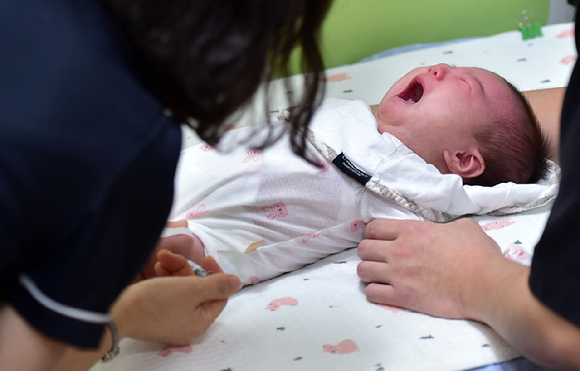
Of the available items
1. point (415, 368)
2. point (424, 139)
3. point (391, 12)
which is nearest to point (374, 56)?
point (391, 12)

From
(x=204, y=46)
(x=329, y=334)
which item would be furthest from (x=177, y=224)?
(x=204, y=46)

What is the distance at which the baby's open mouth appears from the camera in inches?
46.6

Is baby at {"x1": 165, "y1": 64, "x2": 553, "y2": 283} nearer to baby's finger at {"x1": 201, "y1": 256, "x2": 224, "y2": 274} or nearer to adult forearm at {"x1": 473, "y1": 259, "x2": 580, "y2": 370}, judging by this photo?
baby's finger at {"x1": 201, "y1": 256, "x2": 224, "y2": 274}

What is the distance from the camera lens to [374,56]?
1.80 m

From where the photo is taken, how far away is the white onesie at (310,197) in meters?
0.94

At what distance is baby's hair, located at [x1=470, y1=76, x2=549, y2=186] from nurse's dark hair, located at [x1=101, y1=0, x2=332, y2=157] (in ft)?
2.40

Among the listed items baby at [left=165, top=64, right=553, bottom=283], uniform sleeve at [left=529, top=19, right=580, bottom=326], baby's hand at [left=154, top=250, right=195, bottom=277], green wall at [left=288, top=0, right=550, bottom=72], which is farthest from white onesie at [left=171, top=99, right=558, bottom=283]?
green wall at [left=288, top=0, right=550, bottom=72]

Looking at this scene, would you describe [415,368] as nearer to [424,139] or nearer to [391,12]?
[424,139]

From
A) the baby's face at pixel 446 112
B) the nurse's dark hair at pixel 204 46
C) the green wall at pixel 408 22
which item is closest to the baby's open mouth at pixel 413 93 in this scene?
the baby's face at pixel 446 112

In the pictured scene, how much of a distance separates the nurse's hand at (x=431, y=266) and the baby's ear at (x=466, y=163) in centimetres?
25

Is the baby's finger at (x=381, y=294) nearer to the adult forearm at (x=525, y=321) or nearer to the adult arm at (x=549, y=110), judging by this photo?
the adult forearm at (x=525, y=321)

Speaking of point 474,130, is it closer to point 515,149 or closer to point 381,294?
point 515,149

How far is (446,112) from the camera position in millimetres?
1067

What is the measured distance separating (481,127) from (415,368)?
1.89 ft
